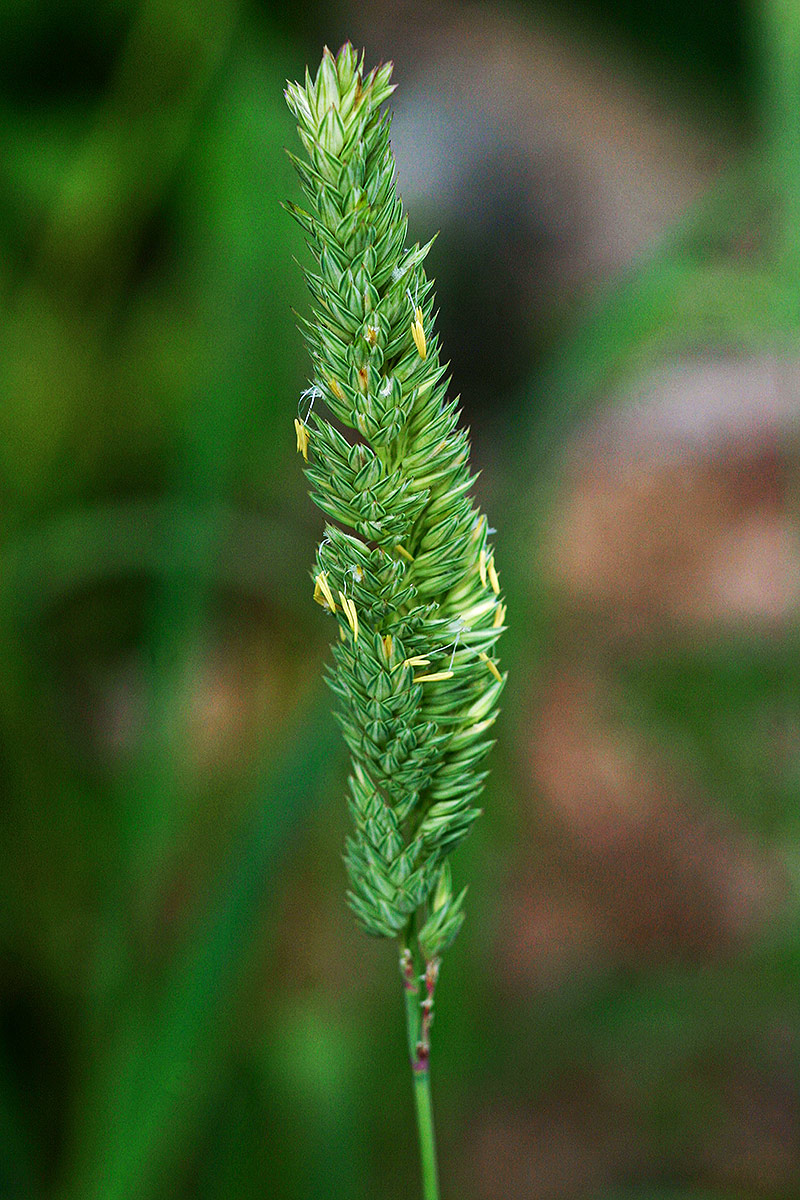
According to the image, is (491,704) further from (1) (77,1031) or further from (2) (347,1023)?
(1) (77,1031)

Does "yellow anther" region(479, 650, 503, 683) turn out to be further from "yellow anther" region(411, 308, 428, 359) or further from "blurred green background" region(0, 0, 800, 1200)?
"blurred green background" region(0, 0, 800, 1200)

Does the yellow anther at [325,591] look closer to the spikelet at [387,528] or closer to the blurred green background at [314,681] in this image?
the spikelet at [387,528]

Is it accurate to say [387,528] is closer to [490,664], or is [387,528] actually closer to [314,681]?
[490,664]

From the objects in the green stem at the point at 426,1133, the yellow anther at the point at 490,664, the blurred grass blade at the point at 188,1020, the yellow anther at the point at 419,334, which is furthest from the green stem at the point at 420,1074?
the blurred grass blade at the point at 188,1020

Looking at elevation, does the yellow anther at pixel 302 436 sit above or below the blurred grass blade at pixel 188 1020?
above

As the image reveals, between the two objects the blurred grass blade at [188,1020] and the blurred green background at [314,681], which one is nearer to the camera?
the blurred grass blade at [188,1020]

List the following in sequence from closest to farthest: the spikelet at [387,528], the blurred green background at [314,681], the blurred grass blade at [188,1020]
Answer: the spikelet at [387,528] < the blurred grass blade at [188,1020] < the blurred green background at [314,681]

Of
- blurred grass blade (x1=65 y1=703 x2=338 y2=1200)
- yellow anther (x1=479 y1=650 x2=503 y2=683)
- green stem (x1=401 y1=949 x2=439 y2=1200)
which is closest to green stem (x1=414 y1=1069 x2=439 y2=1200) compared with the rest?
green stem (x1=401 y1=949 x2=439 y2=1200)
